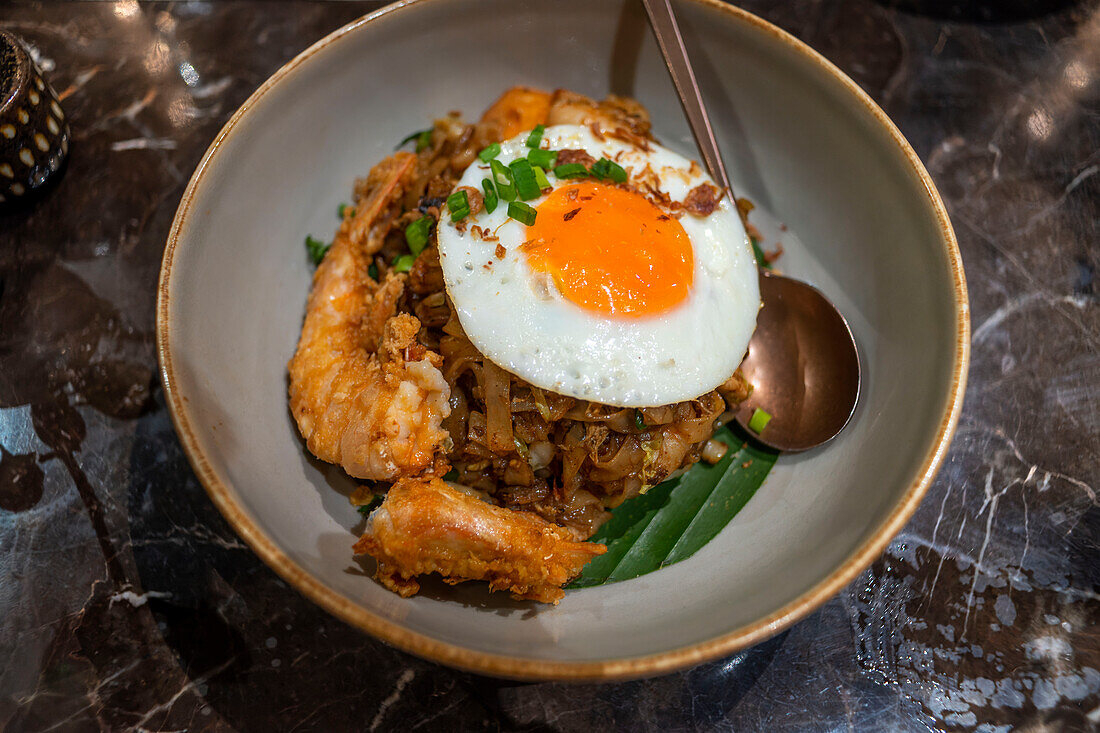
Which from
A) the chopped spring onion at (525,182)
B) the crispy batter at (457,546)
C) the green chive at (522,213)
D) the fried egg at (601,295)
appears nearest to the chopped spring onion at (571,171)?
the fried egg at (601,295)

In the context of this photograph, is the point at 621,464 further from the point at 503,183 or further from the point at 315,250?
the point at 315,250

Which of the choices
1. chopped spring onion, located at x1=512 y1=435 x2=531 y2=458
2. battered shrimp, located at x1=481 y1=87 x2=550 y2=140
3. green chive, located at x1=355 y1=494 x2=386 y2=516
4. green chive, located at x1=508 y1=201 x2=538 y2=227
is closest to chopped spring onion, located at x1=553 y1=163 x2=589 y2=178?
green chive, located at x1=508 y1=201 x2=538 y2=227

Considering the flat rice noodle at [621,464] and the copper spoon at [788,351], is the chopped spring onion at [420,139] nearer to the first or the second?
the copper spoon at [788,351]

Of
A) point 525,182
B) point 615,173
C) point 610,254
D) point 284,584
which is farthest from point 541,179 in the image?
point 284,584

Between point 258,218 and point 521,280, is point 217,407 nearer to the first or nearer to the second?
point 258,218

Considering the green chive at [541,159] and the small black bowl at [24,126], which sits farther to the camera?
the small black bowl at [24,126]
